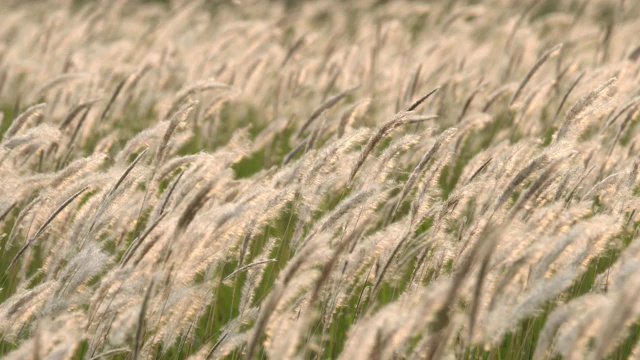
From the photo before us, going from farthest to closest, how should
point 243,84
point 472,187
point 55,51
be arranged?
point 55,51 → point 243,84 → point 472,187

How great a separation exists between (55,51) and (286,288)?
5591 mm

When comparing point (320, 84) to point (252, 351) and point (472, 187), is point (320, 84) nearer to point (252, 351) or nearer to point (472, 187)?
point (472, 187)

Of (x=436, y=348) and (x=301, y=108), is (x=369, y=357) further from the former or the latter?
(x=301, y=108)

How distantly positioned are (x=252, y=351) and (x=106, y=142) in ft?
7.04

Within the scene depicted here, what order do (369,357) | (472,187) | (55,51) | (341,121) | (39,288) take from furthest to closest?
(55,51)
(341,121)
(472,187)
(39,288)
(369,357)

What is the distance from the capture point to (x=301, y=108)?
7316 millimetres

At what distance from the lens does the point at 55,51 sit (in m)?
7.00

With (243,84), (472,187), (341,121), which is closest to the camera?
(472,187)

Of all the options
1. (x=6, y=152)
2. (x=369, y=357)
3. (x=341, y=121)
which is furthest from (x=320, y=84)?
(x=369, y=357)

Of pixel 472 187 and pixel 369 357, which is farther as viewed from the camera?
pixel 472 187

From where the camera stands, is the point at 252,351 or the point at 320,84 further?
the point at 320,84

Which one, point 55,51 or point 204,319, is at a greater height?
point 55,51

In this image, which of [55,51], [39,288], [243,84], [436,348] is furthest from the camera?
[55,51]

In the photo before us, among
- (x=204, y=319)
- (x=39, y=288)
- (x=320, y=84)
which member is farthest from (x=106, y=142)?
(x=320, y=84)
